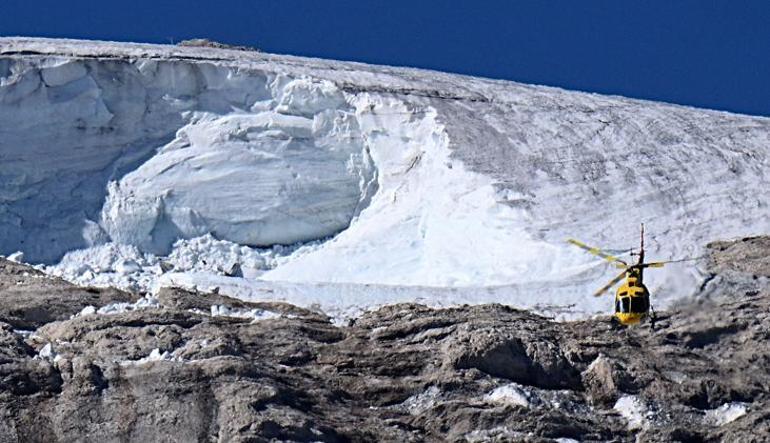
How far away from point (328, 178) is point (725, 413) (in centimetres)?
1027

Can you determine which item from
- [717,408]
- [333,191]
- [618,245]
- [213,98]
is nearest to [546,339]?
[717,408]

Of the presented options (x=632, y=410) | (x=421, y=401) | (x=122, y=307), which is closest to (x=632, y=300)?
(x=632, y=410)

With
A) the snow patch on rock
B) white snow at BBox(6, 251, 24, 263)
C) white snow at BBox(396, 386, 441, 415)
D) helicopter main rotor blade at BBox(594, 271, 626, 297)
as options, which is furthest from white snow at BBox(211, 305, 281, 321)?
the snow patch on rock

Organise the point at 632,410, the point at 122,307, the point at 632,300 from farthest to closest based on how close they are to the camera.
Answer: the point at 632,300 < the point at 122,307 < the point at 632,410

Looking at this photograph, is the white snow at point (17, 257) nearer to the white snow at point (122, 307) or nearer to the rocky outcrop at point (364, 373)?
the rocky outcrop at point (364, 373)

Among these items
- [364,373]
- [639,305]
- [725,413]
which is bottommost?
[725,413]

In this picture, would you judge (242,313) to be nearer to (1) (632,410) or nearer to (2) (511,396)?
(2) (511,396)

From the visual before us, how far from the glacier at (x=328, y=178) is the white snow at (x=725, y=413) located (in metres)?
3.71

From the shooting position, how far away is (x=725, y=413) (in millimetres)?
28812

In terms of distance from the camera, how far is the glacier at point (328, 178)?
113 feet

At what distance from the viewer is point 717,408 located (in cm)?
2892

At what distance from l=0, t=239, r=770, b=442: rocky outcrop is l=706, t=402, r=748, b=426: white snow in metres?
0.02

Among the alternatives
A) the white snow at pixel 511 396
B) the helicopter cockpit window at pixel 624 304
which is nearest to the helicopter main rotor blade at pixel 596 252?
the helicopter cockpit window at pixel 624 304

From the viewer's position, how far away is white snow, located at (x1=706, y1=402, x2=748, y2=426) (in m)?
28.6
